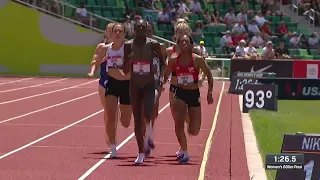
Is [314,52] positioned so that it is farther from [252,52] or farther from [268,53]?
[268,53]

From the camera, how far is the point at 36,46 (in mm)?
38781

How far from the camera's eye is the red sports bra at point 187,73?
41.0ft

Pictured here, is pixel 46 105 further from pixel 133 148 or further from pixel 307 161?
pixel 307 161

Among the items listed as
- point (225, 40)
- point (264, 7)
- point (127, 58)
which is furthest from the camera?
point (264, 7)

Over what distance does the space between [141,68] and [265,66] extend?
2186cm

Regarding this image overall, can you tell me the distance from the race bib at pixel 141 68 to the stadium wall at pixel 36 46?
85.2ft

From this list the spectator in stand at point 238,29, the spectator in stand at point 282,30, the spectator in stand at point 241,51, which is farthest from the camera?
the spectator in stand at point 282,30

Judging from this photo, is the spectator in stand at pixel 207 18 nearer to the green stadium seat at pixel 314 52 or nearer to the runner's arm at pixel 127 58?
the green stadium seat at pixel 314 52

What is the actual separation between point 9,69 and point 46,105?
15.9 meters

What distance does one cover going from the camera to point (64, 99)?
1007 inches

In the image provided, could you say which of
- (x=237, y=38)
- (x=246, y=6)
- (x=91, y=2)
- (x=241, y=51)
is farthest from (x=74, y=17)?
(x=246, y=6)

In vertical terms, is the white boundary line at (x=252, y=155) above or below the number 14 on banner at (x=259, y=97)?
above

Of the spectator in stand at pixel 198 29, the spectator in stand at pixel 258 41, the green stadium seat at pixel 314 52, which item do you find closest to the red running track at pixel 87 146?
the spectator in stand at pixel 258 41

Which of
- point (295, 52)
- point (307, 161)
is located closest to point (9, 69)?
point (295, 52)
